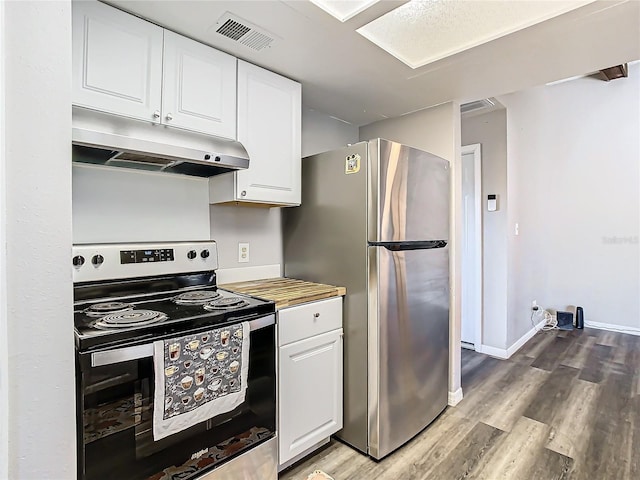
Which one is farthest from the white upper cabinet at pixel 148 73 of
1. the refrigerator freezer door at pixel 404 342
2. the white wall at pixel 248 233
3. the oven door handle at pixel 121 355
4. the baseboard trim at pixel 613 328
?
the baseboard trim at pixel 613 328

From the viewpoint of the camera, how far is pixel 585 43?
1670 millimetres

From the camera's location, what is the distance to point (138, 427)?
48.5 inches

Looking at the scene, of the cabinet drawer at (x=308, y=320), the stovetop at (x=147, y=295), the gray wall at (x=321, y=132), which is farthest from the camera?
the gray wall at (x=321, y=132)

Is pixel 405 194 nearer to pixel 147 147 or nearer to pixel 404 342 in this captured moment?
pixel 404 342

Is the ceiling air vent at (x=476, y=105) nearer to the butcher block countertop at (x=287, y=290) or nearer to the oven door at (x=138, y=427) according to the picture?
the butcher block countertop at (x=287, y=290)

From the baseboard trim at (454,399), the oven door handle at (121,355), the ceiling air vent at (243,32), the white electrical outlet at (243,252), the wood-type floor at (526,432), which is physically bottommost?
the wood-type floor at (526,432)

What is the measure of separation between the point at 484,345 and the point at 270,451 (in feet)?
8.76

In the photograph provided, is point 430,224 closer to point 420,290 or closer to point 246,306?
point 420,290

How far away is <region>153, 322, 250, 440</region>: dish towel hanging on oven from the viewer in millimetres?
1198

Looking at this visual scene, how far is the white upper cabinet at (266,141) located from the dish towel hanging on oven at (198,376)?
77 centimetres

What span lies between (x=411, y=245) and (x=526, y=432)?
137 centimetres

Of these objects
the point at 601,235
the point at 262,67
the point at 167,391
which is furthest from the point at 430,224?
the point at 601,235

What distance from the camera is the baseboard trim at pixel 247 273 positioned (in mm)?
2094

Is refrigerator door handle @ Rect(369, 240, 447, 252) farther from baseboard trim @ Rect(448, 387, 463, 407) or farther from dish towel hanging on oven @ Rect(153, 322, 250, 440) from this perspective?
baseboard trim @ Rect(448, 387, 463, 407)
